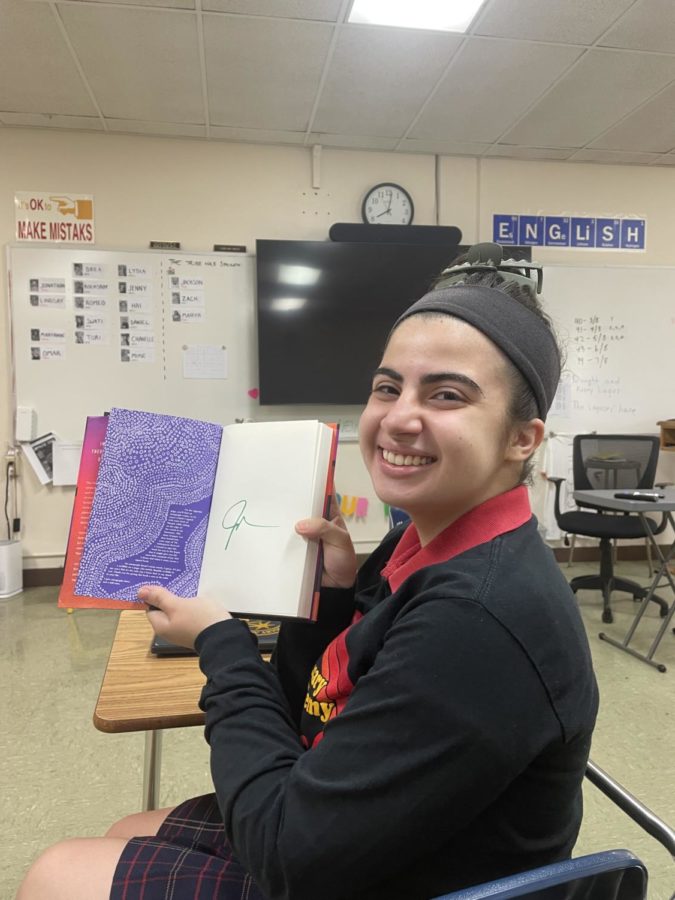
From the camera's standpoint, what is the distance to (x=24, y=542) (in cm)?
357

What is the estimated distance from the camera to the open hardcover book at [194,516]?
0.78 meters

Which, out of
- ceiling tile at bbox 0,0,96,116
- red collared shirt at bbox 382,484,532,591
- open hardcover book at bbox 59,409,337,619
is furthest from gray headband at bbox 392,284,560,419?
ceiling tile at bbox 0,0,96,116

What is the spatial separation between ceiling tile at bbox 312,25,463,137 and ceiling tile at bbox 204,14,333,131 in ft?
0.33

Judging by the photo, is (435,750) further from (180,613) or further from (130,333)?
(130,333)

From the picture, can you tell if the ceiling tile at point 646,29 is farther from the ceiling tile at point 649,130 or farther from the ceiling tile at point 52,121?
the ceiling tile at point 52,121

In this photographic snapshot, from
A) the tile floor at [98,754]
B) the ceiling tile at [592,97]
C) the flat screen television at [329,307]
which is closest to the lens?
the tile floor at [98,754]

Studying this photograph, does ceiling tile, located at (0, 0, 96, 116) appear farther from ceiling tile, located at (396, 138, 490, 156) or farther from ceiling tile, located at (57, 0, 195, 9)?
ceiling tile, located at (396, 138, 490, 156)

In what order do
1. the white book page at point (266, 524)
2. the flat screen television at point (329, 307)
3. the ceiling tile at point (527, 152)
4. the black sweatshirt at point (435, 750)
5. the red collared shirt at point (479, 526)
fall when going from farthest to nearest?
the ceiling tile at point (527, 152)
the flat screen television at point (329, 307)
the white book page at point (266, 524)
the red collared shirt at point (479, 526)
the black sweatshirt at point (435, 750)

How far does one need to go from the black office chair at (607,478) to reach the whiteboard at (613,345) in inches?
16.0

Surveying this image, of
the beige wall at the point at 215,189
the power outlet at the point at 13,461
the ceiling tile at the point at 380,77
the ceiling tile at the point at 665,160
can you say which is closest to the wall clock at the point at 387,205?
the beige wall at the point at 215,189

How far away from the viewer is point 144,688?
2.90 ft

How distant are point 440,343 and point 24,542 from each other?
143 inches
